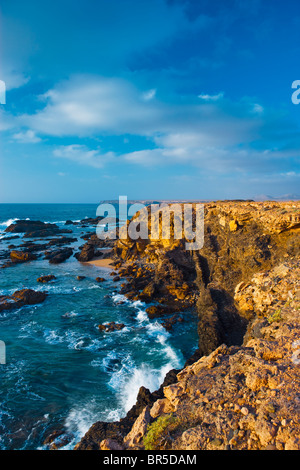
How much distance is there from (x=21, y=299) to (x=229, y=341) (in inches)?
704

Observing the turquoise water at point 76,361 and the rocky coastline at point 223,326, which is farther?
the turquoise water at point 76,361

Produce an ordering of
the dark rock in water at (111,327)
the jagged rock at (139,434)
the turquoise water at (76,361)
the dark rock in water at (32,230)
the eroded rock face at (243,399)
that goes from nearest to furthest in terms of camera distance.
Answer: the eroded rock face at (243,399)
the jagged rock at (139,434)
the turquoise water at (76,361)
the dark rock in water at (111,327)
the dark rock in water at (32,230)

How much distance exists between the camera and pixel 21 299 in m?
20.9

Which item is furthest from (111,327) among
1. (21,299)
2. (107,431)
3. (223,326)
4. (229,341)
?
(21,299)

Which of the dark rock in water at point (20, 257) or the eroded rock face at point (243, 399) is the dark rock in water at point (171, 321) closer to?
the eroded rock face at point (243, 399)

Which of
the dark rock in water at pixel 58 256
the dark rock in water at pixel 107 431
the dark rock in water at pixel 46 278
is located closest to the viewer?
the dark rock in water at pixel 107 431

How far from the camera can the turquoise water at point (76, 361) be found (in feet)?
31.2

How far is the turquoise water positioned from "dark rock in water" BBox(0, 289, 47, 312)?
62 cm

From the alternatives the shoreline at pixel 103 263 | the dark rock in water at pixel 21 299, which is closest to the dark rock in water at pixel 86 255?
the shoreline at pixel 103 263

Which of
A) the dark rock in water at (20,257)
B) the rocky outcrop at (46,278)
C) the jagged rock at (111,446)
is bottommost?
the rocky outcrop at (46,278)

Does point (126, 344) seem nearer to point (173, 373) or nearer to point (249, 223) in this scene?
point (173, 373)

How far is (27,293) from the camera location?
21531mm

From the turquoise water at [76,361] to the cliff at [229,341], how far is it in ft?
5.73

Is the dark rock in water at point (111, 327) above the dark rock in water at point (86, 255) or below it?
below
